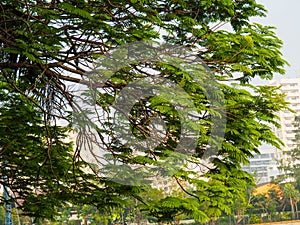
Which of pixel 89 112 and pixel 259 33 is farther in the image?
pixel 259 33

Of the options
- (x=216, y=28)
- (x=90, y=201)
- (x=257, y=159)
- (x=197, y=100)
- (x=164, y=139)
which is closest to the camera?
(x=197, y=100)

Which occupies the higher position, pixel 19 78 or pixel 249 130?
pixel 19 78

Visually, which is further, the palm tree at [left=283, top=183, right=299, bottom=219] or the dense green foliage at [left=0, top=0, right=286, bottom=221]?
the palm tree at [left=283, top=183, right=299, bottom=219]

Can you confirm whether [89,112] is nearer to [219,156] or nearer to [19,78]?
[19,78]

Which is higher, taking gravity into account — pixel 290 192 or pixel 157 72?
pixel 290 192

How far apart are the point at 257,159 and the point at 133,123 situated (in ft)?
196

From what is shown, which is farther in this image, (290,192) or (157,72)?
(290,192)

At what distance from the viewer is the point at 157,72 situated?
4211 millimetres

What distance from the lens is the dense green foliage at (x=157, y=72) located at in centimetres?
374

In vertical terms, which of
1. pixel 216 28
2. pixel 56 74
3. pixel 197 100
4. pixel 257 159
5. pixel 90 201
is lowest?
pixel 90 201

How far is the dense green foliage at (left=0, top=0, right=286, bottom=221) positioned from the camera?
12.3ft

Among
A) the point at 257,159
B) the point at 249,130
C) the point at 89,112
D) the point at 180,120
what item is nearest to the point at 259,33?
the point at 249,130

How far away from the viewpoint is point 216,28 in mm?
4387

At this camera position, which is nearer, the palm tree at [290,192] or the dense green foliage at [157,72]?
the dense green foliage at [157,72]
